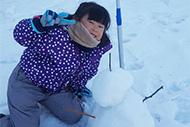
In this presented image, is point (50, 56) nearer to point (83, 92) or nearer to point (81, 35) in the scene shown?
point (81, 35)

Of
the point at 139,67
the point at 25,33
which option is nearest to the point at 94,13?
the point at 25,33

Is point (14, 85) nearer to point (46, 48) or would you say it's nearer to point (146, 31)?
point (46, 48)

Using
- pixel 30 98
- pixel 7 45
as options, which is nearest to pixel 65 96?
pixel 30 98

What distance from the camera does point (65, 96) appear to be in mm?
1109

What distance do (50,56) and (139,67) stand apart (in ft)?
2.29

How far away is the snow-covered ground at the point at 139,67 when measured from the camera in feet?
2.59

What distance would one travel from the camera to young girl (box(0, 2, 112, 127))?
0.93m

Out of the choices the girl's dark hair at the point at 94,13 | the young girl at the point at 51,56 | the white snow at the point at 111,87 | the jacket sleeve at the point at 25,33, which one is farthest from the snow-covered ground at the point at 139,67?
the jacket sleeve at the point at 25,33

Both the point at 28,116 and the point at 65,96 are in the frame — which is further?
the point at 65,96

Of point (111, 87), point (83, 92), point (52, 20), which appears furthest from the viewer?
point (83, 92)

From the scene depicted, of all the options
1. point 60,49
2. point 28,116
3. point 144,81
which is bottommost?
point 144,81

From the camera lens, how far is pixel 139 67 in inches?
55.6

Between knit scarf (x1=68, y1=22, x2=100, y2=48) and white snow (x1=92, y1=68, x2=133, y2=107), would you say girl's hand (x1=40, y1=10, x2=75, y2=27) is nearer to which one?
knit scarf (x1=68, y1=22, x2=100, y2=48)

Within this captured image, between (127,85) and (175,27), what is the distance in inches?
49.3
